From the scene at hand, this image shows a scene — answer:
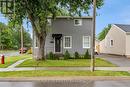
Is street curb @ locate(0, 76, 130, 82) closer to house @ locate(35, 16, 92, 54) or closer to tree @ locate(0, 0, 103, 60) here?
tree @ locate(0, 0, 103, 60)

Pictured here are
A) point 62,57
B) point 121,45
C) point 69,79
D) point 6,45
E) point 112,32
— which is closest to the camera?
point 69,79

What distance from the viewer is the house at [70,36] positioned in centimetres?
4222

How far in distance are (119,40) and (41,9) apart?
58.6 feet

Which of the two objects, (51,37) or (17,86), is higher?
(51,37)

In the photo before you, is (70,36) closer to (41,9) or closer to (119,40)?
(119,40)

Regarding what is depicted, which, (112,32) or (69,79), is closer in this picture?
(69,79)

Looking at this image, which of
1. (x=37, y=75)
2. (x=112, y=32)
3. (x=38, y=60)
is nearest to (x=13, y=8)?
(x=38, y=60)

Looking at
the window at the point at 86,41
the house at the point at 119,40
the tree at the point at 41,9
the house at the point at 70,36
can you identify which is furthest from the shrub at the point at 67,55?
the house at the point at 119,40

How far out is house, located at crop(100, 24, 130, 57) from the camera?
141ft

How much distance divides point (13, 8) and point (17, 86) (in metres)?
Result: 18.1

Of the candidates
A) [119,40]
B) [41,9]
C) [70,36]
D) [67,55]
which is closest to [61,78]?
[41,9]

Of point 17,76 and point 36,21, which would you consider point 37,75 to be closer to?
point 17,76

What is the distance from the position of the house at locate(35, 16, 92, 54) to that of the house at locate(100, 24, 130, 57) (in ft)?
16.5

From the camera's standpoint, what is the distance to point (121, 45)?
45.5m
